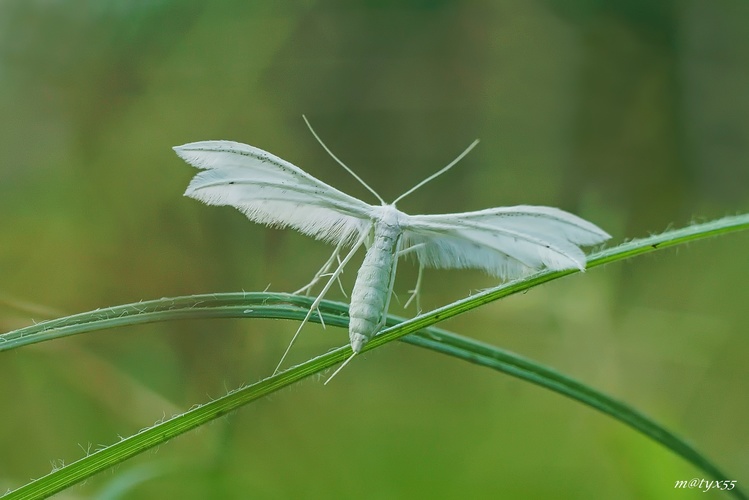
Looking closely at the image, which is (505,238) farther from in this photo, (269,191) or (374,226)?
(269,191)

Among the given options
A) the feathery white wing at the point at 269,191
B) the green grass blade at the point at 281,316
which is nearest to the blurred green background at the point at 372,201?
the green grass blade at the point at 281,316

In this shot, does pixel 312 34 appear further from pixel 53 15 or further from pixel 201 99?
pixel 53 15

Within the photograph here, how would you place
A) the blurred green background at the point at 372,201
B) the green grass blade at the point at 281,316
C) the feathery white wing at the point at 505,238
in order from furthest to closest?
1. the blurred green background at the point at 372,201
2. the feathery white wing at the point at 505,238
3. the green grass blade at the point at 281,316

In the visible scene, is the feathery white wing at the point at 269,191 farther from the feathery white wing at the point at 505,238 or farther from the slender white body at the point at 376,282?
the feathery white wing at the point at 505,238

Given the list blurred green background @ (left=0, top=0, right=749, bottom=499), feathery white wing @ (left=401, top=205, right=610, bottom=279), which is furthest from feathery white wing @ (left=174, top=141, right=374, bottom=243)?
blurred green background @ (left=0, top=0, right=749, bottom=499)

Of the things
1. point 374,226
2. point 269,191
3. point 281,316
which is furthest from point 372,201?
point 281,316

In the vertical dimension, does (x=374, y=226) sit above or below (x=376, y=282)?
above
